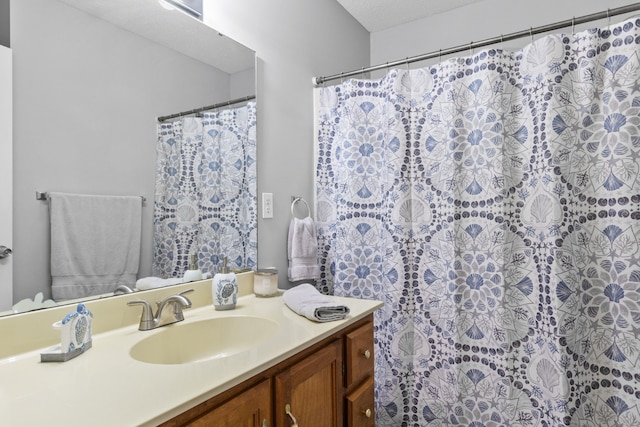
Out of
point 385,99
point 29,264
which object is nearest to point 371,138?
point 385,99

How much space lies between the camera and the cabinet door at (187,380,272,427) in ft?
2.51

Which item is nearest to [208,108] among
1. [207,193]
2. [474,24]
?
[207,193]

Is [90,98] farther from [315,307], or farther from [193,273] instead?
[315,307]

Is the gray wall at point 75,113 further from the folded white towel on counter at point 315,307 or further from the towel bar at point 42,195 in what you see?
the folded white towel on counter at point 315,307

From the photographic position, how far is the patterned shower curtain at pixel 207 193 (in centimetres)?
131

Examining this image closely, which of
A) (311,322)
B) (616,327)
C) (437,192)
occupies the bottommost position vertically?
(616,327)

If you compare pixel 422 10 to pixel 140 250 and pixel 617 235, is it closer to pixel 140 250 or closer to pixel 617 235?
pixel 617 235

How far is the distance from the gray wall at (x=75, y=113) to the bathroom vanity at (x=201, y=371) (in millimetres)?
227

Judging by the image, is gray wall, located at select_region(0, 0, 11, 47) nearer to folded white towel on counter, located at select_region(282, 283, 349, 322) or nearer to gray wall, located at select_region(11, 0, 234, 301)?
gray wall, located at select_region(11, 0, 234, 301)

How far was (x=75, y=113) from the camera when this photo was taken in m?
1.06

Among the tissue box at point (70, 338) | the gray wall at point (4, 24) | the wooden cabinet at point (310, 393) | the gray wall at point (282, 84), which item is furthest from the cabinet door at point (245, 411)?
the gray wall at point (4, 24)

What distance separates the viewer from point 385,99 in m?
1.94

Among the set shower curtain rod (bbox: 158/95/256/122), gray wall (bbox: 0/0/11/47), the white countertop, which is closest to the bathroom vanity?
the white countertop

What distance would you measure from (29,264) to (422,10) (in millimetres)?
2572
